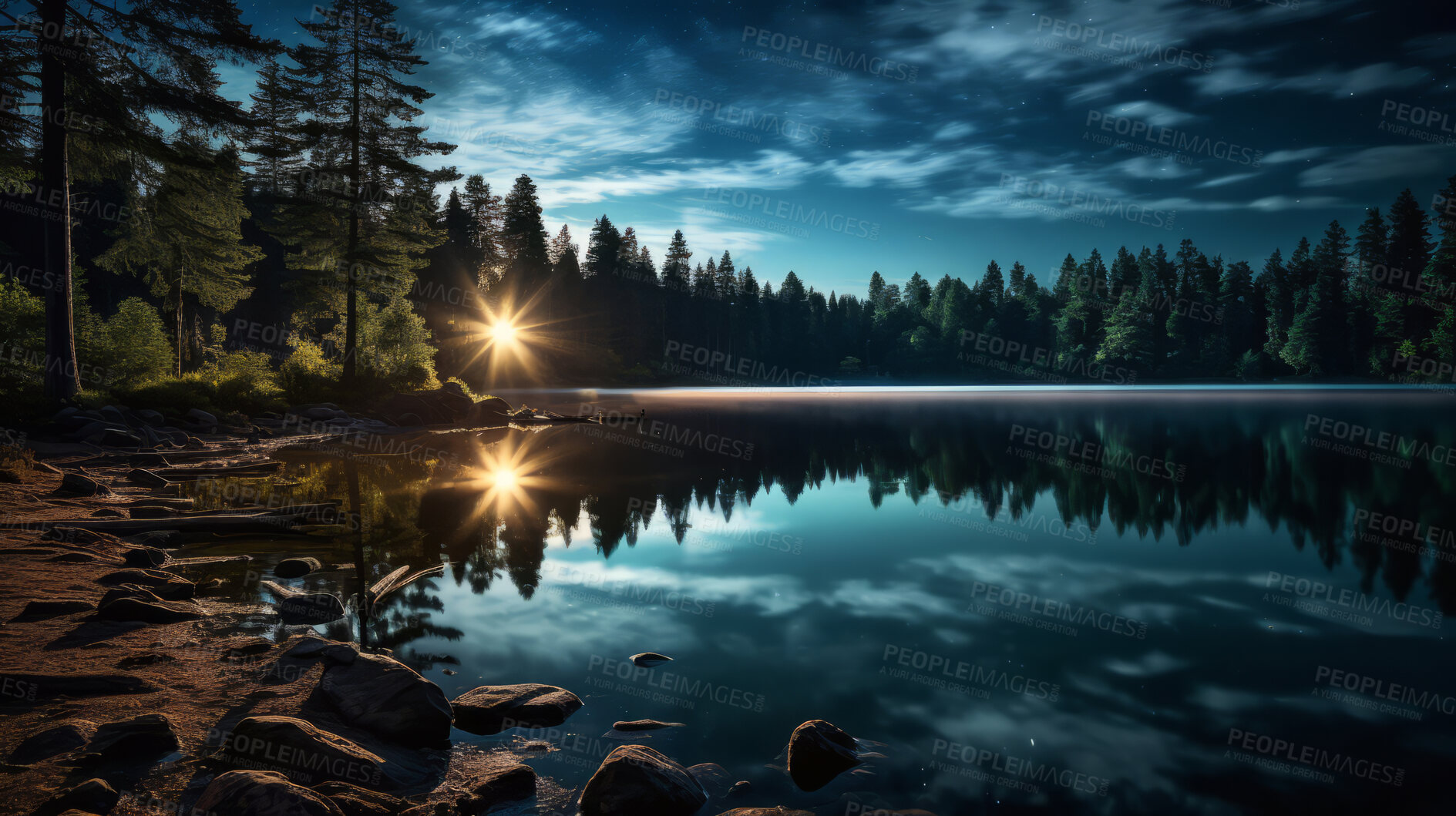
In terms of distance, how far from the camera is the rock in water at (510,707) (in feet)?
17.9

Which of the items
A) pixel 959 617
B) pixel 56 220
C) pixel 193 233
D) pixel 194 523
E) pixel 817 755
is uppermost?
pixel 193 233

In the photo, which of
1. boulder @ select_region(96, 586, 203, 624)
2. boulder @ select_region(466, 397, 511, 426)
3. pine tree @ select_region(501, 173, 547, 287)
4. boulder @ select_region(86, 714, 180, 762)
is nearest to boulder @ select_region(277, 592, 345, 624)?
boulder @ select_region(96, 586, 203, 624)

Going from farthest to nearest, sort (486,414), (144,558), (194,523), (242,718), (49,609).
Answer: (486,414) < (194,523) < (144,558) < (49,609) < (242,718)

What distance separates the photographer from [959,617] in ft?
28.3

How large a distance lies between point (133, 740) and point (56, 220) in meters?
21.9

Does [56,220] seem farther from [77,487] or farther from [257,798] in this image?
[257,798]

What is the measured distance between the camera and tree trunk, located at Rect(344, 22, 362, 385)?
103ft

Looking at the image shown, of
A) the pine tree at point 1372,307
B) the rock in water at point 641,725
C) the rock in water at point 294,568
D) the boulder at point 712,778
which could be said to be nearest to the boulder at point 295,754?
the rock in water at point 641,725

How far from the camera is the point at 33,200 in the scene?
821 inches

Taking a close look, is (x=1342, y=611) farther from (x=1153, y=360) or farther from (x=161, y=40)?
(x=1153, y=360)

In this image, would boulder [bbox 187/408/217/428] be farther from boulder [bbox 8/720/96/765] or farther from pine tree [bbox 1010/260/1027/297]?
pine tree [bbox 1010/260/1027/297]

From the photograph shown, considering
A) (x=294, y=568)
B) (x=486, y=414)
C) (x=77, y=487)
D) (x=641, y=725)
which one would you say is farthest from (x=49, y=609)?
(x=486, y=414)

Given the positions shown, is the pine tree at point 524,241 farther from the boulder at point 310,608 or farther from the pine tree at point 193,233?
the boulder at point 310,608

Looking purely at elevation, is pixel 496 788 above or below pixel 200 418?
below
